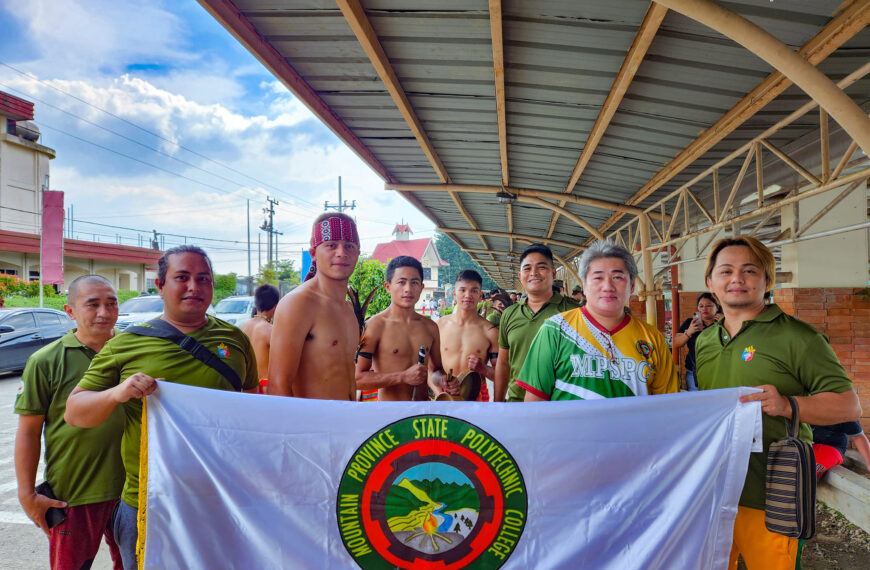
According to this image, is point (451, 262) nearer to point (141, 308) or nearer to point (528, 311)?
point (141, 308)

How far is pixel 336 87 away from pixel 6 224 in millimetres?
30323

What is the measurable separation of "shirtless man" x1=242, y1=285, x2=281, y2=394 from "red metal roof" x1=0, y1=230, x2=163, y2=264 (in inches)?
619

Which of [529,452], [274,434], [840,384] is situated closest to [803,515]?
[840,384]

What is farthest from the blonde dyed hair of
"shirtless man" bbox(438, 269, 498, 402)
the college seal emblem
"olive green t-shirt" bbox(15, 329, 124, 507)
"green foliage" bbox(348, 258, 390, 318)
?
"green foliage" bbox(348, 258, 390, 318)

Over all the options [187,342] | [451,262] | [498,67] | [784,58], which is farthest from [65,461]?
[451,262]

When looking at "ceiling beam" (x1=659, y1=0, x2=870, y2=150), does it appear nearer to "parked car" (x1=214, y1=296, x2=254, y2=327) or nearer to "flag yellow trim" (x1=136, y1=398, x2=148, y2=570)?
"flag yellow trim" (x1=136, y1=398, x2=148, y2=570)

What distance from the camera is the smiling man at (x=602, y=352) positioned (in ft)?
6.73

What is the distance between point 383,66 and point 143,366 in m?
2.52

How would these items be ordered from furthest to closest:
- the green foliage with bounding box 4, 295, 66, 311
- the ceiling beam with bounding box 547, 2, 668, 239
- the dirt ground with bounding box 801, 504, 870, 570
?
1. the green foliage with bounding box 4, 295, 66, 311
2. the dirt ground with bounding box 801, 504, 870, 570
3. the ceiling beam with bounding box 547, 2, 668, 239

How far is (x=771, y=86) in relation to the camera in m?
3.20

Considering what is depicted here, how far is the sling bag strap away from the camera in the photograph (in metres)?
1.98

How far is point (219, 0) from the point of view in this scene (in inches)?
111

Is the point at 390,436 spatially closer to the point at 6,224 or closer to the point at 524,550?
the point at 524,550

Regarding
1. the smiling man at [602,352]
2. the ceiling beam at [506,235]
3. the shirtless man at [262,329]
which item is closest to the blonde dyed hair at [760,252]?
the smiling man at [602,352]
